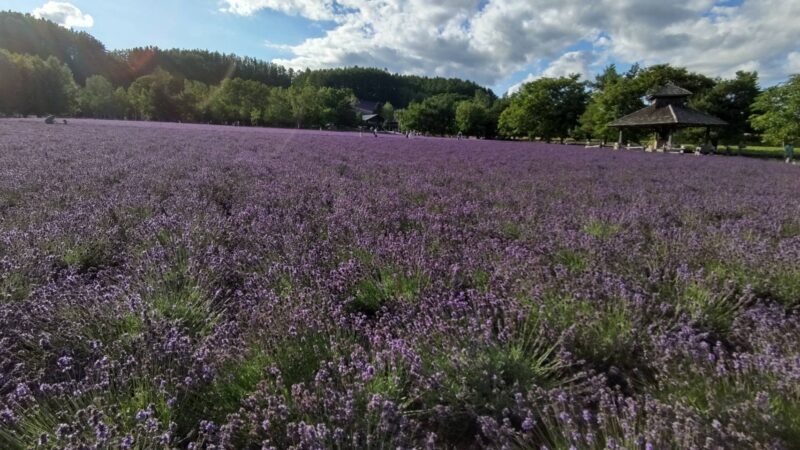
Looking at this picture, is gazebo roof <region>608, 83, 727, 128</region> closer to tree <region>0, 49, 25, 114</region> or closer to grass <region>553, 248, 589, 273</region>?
grass <region>553, 248, 589, 273</region>

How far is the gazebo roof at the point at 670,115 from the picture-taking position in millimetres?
26344

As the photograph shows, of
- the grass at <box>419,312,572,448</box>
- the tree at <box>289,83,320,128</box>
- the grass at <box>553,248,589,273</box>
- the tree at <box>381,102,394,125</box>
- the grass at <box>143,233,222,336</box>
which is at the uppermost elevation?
the tree at <box>381,102,394,125</box>

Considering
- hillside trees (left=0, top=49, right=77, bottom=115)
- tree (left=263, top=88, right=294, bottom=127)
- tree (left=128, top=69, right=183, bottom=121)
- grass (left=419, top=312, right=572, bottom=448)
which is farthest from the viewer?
tree (left=128, top=69, right=183, bottom=121)

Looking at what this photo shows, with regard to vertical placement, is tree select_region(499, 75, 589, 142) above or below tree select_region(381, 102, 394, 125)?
below

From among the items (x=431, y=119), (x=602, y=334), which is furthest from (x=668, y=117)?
(x=431, y=119)

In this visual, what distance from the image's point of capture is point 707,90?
40312 mm

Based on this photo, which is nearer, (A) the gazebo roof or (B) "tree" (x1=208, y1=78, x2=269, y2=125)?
(A) the gazebo roof

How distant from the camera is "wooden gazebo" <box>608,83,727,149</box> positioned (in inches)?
1043

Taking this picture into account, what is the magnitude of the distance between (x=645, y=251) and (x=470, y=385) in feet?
8.39

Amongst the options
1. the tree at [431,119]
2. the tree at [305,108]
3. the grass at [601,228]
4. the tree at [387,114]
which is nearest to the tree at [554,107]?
the tree at [431,119]

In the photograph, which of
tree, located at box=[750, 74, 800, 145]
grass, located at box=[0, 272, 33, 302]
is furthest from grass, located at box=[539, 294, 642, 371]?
tree, located at box=[750, 74, 800, 145]

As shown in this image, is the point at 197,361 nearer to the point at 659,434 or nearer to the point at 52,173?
the point at 659,434

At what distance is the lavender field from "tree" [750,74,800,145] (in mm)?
27867

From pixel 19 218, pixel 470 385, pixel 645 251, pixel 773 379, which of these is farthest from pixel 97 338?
pixel 645 251
